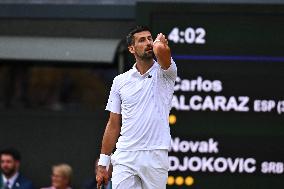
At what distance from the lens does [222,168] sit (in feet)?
25.3

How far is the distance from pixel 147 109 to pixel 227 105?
2206mm

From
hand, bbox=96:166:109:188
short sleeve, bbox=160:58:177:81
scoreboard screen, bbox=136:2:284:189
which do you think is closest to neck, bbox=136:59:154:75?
short sleeve, bbox=160:58:177:81

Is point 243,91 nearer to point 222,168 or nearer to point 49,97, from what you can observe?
point 222,168

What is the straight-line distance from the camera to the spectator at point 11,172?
9.02 meters

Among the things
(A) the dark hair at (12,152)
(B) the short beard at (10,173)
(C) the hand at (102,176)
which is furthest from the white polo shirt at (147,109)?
(B) the short beard at (10,173)

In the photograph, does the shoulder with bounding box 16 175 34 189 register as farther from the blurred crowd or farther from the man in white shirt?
the man in white shirt

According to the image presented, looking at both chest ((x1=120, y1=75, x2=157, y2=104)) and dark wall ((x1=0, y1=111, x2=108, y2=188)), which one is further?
dark wall ((x1=0, y1=111, x2=108, y2=188))

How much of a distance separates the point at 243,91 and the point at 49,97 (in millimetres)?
4339

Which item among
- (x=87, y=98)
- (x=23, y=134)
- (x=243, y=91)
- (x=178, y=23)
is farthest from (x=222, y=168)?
(x=87, y=98)

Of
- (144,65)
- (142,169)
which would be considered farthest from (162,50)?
(142,169)

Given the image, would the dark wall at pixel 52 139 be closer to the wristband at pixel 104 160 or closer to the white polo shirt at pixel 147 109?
the wristband at pixel 104 160

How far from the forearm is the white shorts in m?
0.20

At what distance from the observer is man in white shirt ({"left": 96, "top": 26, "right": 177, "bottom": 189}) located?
5.67 metres

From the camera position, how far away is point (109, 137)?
5.91m
